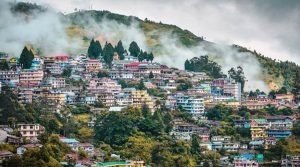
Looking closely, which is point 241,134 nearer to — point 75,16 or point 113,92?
point 113,92

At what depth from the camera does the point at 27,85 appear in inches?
1999

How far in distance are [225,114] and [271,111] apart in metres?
4.38

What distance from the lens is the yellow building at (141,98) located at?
5178 centimetres

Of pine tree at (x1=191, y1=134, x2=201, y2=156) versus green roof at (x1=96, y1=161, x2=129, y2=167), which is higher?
pine tree at (x1=191, y1=134, x2=201, y2=156)

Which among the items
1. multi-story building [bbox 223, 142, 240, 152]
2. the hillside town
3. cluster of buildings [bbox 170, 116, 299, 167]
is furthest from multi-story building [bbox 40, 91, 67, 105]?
multi-story building [bbox 223, 142, 240, 152]

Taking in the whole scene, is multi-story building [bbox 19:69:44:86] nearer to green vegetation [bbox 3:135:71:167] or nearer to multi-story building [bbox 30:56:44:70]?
multi-story building [bbox 30:56:44:70]

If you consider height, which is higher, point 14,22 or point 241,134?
point 14,22

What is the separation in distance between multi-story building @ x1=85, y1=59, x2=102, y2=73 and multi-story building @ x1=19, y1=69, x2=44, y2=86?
21.2 ft

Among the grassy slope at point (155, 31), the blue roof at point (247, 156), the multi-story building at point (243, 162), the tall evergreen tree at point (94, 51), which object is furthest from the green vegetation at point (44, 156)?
the grassy slope at point (155, 31)

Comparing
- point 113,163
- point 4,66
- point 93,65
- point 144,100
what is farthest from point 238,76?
point 113,163

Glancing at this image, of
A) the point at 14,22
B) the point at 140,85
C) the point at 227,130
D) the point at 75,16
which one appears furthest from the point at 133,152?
the point at 75,16

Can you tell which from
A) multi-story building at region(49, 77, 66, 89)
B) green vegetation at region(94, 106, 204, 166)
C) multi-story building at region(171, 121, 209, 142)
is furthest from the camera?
multi-story building at region(49, 77, 66, 89)

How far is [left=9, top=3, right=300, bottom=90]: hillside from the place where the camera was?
74562 mm

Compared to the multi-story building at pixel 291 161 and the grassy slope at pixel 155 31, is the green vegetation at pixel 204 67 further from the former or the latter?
the multi-story building at pixel 291 161
